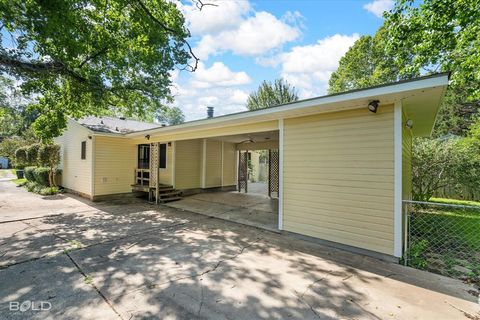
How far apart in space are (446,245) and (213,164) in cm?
902

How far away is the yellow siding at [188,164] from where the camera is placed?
10281 mm

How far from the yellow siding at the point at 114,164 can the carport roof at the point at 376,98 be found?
594 centimetres

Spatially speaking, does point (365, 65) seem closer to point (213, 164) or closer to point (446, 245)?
point (213, 164)

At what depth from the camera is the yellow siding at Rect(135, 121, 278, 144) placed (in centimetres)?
557

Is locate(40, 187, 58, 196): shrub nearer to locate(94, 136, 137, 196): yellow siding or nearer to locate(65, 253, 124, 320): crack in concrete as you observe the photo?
locate(94, 136, 137, 196): yellow siding

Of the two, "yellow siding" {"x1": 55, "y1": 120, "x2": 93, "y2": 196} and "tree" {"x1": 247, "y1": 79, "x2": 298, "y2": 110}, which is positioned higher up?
"tree" {"x1": 247, "y1": 79, "x2": 298, "y2": 110}

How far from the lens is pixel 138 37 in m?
7.76

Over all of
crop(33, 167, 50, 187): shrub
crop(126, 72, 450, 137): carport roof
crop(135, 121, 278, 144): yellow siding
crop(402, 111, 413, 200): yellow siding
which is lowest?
crop(33, 167, 50, 187): shrub

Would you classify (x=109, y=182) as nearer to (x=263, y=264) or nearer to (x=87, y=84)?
(x=87, y=84)

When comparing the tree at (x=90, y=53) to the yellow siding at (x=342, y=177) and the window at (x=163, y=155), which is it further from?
the yellow siding at (x=342, y=177)

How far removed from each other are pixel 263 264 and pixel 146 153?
8.69 metres

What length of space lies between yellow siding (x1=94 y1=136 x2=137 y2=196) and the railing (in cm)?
23

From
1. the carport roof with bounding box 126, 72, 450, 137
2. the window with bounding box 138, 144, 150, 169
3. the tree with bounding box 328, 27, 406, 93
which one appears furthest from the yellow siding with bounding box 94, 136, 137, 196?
the tree with bounding box 328, 27, 406, 93

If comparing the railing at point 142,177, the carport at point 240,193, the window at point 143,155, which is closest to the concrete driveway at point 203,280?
the carport at point 240,193
